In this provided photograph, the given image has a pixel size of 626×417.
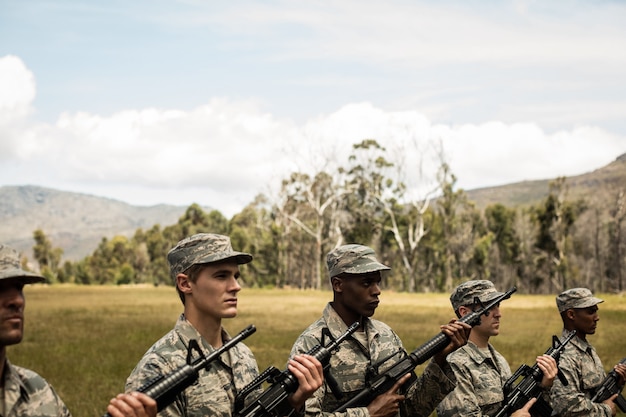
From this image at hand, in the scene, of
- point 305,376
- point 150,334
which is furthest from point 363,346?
point 150,334

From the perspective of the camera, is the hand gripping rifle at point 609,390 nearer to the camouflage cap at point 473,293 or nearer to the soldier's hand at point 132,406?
the camouflage cap at point 473,293

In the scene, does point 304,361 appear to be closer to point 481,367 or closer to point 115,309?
point 481,367

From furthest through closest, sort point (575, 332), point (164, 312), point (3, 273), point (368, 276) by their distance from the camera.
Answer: point (164, 312) → point (575, 332) → point (368, 276) → point (3, 273)

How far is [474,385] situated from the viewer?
249 inches

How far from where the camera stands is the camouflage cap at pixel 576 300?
290 inches

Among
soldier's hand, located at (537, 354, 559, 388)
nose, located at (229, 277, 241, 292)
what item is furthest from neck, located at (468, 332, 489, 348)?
nose, located at (229, 277, 241, 292)

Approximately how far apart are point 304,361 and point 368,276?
135cm

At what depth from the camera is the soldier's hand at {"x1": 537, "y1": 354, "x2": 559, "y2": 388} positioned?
6.31m

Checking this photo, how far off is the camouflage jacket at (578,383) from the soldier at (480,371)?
559 millimetres

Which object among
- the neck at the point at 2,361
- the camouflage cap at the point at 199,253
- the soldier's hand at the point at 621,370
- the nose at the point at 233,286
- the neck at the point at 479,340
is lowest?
the soldier's hand at the point at 621,370

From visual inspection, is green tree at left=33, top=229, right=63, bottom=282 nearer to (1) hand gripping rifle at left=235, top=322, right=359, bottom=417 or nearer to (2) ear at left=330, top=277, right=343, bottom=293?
(2) ear at left=330, top=277, right=343, bottom=293

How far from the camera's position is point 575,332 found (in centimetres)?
714

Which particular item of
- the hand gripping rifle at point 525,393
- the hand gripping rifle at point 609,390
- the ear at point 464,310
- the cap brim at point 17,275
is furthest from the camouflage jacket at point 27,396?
the hand gripping rifle at point 609,390

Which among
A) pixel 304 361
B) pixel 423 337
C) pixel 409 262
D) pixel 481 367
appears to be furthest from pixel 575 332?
pixel 409 262
